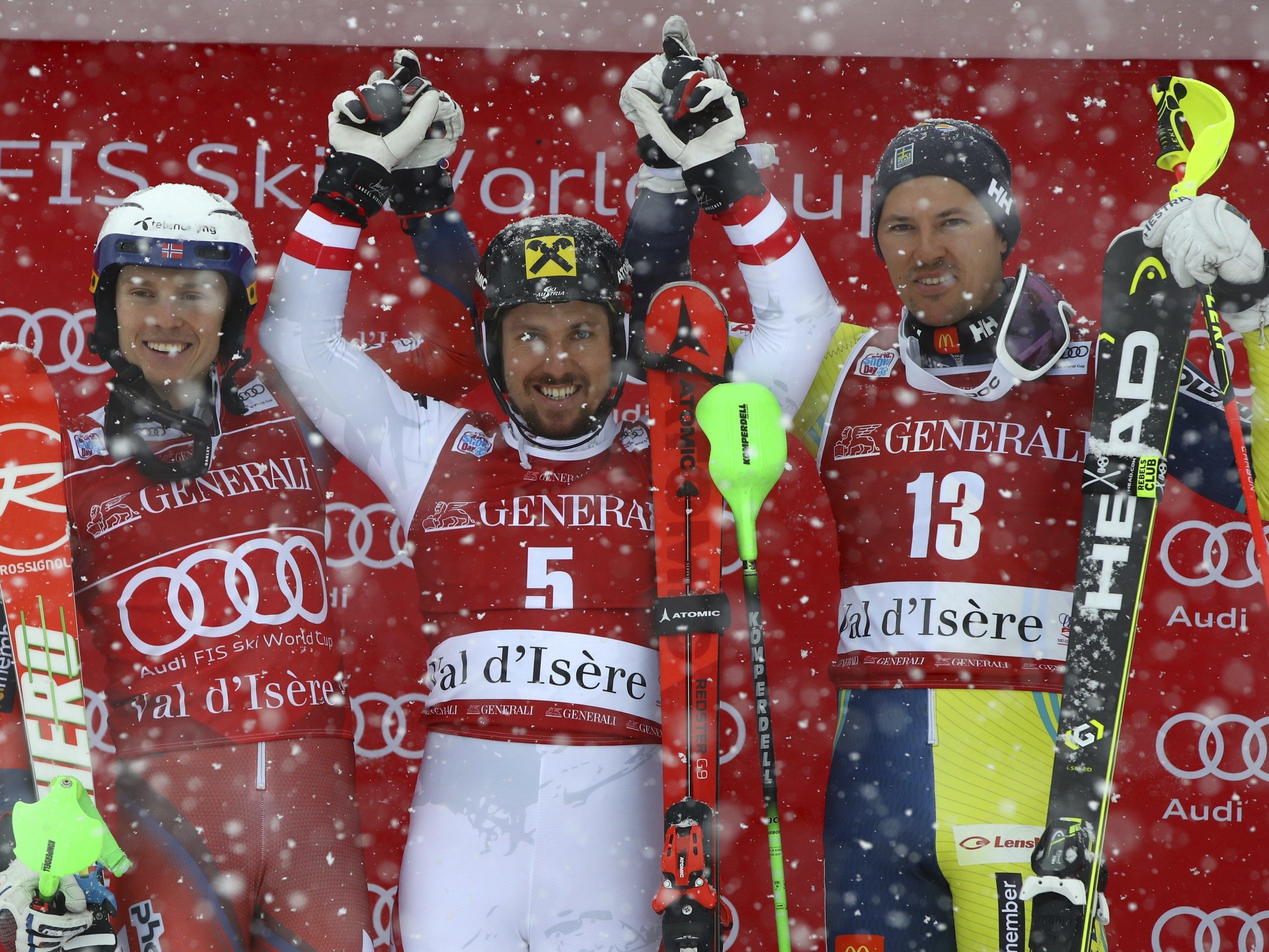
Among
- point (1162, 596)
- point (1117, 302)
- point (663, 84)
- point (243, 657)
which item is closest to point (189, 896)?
point (243, 657)

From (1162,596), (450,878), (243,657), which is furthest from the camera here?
(1162,596)

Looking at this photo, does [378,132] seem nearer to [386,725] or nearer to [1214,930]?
[386,725]

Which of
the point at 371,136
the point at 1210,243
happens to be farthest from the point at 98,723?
the point at 1210,243

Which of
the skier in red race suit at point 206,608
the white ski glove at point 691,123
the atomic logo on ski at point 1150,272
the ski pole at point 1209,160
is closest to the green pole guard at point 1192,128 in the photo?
the ski pole at point 1209,160

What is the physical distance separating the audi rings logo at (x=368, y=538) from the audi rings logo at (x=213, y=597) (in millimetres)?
1050

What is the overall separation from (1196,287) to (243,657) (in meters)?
2.30

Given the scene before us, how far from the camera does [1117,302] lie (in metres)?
2.81

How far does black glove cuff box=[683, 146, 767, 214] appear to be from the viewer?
9.41 feet

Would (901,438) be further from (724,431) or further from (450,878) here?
(450,878)

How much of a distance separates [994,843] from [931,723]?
0.28m

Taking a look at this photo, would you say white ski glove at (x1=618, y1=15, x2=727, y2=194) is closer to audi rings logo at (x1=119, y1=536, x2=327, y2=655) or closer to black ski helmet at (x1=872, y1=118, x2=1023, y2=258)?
black ski helmet at (x1=872, y1=118, x2=1023, y2=258)

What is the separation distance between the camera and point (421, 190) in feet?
10.0

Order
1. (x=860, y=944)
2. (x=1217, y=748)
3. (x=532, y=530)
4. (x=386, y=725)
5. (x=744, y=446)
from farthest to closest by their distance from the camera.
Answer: (x=386, y=725)
(x=1217, y=748)
(x=532, y=530)
(x=744, y=446)
(x=860, y=944)

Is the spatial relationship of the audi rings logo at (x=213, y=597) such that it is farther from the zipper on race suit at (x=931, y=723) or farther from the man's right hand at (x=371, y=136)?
the zipper on race suit at (x=931, y=723)
